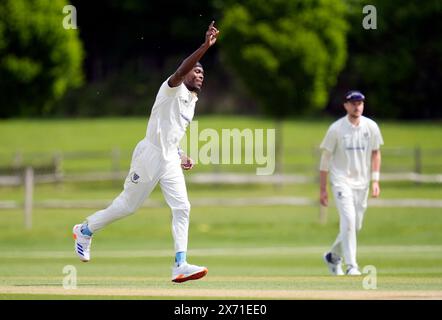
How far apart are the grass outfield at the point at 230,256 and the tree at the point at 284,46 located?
5332mm

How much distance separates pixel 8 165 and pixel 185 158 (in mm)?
31566

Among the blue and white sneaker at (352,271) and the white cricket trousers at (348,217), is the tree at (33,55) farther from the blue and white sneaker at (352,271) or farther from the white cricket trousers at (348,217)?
the blue and white sneaker at (352,271)

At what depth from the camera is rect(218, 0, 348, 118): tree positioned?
118 ft

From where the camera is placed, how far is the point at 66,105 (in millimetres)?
58250

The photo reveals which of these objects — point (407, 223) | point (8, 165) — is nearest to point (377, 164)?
point (407, 223)

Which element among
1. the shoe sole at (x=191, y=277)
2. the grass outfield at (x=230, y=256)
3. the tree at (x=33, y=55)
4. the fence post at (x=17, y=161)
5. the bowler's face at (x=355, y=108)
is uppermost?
the tree at (x=33, y=55)

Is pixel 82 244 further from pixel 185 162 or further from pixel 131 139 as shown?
pixel 131 139

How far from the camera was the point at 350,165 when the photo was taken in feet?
50.6

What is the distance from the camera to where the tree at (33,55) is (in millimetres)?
33500

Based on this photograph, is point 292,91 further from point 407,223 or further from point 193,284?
point 193,284

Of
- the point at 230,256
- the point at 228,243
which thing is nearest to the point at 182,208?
the point at 230,256

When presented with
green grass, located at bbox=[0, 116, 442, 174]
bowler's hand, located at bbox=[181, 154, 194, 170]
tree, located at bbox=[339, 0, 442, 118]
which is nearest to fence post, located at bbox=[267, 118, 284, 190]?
green grass, located at bbox=[0, 116, 442, 174]

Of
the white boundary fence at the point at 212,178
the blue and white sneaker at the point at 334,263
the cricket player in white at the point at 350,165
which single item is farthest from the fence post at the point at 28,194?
the cricket player in white at the point at 350,165

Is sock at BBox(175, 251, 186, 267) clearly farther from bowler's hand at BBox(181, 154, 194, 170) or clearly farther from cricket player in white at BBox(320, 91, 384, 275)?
cricket player in white at BBox(320, 91, 384, 275)
